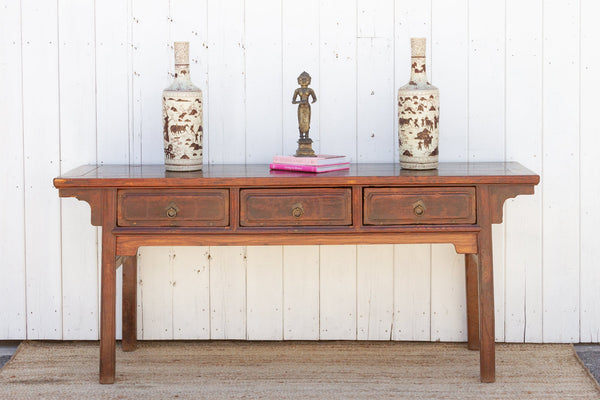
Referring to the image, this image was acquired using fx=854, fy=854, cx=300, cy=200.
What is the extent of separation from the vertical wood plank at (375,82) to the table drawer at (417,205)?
1.81 feet

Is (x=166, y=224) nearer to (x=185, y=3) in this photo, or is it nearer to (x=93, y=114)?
(x=93, y=114)

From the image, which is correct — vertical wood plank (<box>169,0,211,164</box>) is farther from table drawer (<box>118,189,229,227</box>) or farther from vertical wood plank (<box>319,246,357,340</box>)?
vertical wood plank (<box>319,246,357,340</box>)

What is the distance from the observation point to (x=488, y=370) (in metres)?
3.06

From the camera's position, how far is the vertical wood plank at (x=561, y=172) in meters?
3.45

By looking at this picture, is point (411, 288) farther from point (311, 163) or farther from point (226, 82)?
point (226, 82)

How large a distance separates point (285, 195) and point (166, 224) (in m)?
0.43

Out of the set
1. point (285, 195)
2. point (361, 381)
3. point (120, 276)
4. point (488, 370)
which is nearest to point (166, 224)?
point (285, 195)

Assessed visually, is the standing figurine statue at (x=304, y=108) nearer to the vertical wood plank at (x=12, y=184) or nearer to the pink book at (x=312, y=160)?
the pink book at (x=312, y=160)

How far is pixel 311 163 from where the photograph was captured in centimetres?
307

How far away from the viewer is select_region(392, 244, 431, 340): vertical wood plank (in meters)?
3.55

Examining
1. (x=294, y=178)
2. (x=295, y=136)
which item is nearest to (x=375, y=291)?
(x=295, y=136)

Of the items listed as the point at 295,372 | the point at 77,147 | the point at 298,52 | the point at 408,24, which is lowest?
the point at 295,372

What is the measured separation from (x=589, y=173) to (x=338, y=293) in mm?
1141

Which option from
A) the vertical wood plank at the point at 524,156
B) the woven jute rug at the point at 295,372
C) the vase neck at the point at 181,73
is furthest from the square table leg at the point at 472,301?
the vase neck at the point at 181,73
